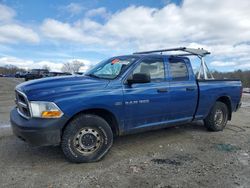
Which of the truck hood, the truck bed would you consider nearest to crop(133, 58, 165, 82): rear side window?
the truck hood

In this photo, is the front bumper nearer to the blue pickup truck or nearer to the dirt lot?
the blue pickup truck

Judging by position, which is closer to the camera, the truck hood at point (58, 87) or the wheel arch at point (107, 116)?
the truck hood at point (58, 87)

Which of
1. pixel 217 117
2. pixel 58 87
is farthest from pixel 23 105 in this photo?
pixel 217 117

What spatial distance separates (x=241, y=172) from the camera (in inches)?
165

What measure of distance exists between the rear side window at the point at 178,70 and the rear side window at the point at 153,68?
27 cm

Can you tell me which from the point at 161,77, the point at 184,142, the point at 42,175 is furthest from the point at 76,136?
the point at 184,142

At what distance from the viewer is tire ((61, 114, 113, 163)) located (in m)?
4.25

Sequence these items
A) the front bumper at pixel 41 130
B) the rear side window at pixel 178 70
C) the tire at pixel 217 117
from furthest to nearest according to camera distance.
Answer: the tire at pixel 217 117, the rear side window at pixel 178 70, the front bumper at pixel 41 130

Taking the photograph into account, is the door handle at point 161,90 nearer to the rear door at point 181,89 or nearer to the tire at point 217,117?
the rear door at point 181,89

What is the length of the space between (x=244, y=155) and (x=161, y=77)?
212cm

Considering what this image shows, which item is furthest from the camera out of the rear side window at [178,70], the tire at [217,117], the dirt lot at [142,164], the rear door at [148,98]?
the tire at [217,117]

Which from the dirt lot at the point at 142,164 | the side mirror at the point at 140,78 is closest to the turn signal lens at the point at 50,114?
the dirt lot at the point at 142,164

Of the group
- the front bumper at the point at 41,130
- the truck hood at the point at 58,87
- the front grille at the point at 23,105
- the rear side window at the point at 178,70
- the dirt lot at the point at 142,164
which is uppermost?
the rear side window at the point at 178,70

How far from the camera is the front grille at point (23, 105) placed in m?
4.16
